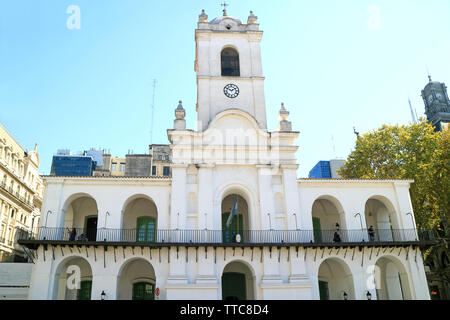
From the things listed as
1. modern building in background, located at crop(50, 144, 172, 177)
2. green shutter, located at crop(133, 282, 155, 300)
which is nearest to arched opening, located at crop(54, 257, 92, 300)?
green shutter, located at crop(133, 282, 155, 300)

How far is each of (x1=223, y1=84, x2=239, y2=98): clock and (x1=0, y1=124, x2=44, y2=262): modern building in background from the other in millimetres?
22785

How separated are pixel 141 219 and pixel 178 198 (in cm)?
371

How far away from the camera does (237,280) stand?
2305cm

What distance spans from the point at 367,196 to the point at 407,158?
23.2 feet

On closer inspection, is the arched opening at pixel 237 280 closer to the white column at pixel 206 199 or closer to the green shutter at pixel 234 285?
the green shutter at pixel 234 285

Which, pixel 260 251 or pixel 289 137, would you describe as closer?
pixel 260 251

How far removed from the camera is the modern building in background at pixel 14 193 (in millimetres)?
37062

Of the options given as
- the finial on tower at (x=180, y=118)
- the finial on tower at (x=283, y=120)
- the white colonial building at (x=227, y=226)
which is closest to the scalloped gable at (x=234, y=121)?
the white colonial building at (x=227, y=226)

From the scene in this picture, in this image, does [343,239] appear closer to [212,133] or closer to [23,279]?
[212,133]

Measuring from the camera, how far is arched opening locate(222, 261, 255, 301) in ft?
74.8

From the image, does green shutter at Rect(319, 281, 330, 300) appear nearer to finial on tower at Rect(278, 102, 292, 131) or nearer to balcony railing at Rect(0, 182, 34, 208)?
finial on tower at Rect(278, 102, 292, 131)

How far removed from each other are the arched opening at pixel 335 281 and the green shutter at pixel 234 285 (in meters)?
4.99
